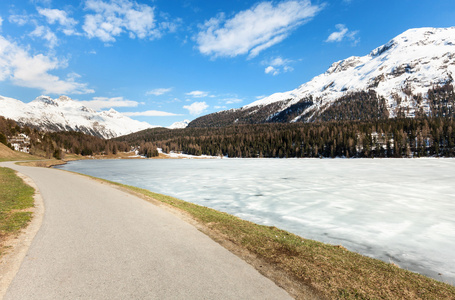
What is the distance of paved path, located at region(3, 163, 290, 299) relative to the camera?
5395mm

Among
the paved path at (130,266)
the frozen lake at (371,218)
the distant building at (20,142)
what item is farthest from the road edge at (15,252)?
the distant building at (20,142)

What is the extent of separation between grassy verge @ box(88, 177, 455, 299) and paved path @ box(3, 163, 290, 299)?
1.00m

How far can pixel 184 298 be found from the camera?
5.17m

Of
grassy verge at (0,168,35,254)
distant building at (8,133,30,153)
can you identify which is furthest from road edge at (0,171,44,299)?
distant building at (8,133,30,153)

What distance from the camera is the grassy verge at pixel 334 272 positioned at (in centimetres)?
567

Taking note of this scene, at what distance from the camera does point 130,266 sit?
21.9 feet

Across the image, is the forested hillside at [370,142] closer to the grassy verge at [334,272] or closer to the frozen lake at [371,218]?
the frozen lake at [371,218]

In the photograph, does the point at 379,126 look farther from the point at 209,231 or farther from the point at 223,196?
the point at 209,231

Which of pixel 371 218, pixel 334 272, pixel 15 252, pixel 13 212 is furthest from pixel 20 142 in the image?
pixel 334 272

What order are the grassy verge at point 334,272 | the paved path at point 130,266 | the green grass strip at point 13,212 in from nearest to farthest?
the paved path at point 130,266
the grassy verge at point 334,272
the green grass strip at point 13,212

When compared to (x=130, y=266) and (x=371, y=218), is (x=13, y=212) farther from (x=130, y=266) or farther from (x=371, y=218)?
(x=371, y=218)

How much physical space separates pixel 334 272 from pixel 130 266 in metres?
6.00

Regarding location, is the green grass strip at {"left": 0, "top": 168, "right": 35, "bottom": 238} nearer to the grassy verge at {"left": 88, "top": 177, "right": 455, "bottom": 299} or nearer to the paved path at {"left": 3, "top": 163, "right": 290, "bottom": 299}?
the paved path at {"left": 3, "top": 163, "right": 290, "bottom": 299}

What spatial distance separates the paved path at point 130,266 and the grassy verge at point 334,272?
1002 mm
